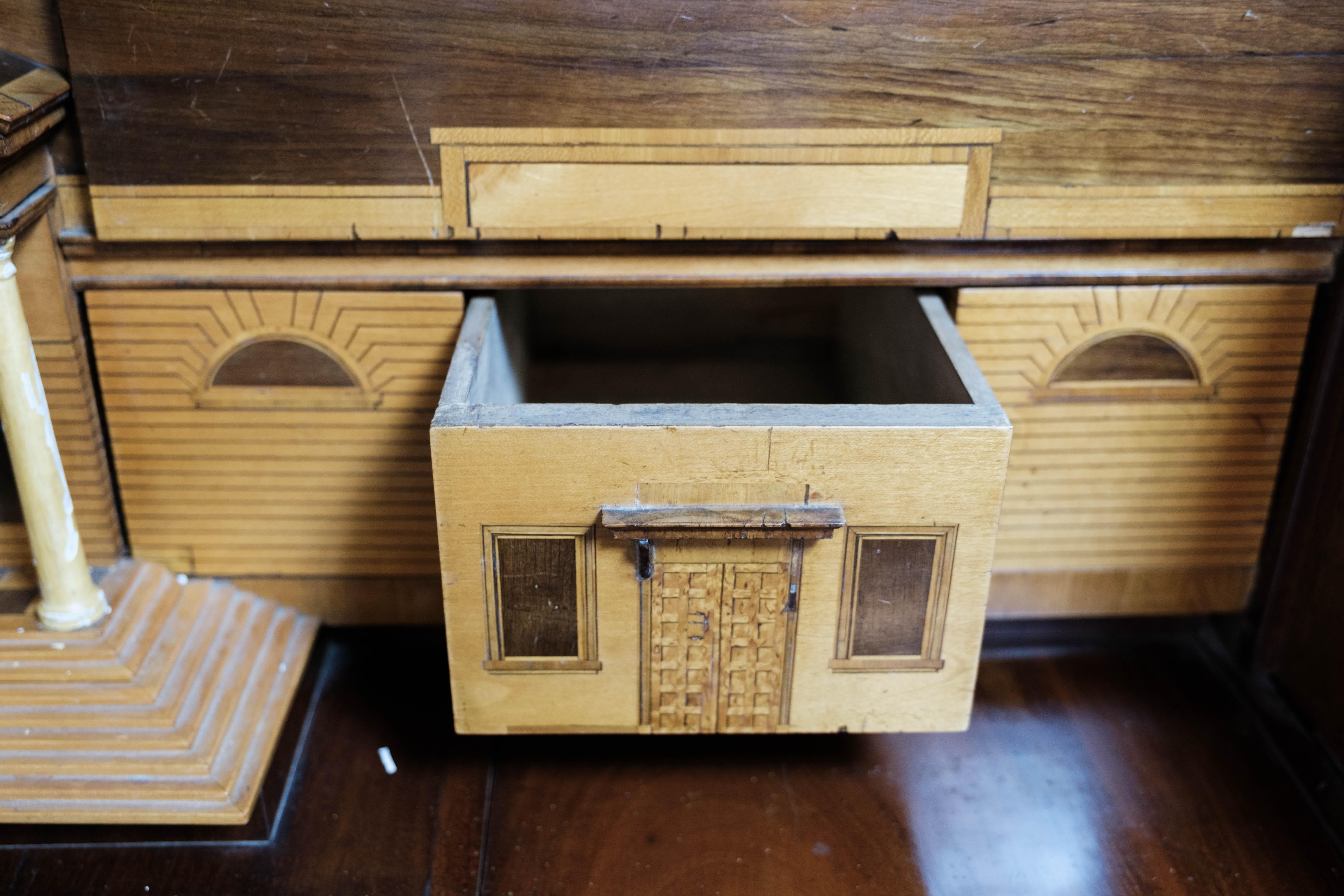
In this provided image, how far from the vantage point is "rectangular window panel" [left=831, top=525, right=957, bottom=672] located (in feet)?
2.81

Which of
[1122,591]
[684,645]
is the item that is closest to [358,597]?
[684,645]

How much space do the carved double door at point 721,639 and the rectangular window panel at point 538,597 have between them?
0.06m

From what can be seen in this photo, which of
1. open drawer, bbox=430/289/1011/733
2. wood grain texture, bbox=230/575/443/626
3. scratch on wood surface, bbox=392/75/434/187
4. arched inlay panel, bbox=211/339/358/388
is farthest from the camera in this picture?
wood grain texture, bbox=230/575/443/626

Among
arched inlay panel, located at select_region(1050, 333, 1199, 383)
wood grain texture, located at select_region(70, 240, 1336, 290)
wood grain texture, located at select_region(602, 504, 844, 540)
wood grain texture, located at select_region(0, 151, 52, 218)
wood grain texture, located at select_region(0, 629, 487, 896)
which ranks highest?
wood grain texture, located at select_region(0, 151, 52, 218)

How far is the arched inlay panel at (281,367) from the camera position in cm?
103

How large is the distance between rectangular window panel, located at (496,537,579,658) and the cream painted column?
0.40m

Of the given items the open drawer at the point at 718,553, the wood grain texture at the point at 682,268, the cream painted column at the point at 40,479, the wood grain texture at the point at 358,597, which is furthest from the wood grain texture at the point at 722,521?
the cream painted column at the point at 40,479

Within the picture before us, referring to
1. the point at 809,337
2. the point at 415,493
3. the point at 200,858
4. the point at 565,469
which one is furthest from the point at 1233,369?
the point at 200,858

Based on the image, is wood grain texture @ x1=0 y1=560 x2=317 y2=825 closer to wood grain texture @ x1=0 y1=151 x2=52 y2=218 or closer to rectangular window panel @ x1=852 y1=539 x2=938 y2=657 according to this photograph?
wood grain texture @ x1=0 y1=151 x2=52 y2=218

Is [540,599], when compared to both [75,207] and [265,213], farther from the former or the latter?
[75,207]

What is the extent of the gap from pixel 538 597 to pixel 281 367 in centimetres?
35

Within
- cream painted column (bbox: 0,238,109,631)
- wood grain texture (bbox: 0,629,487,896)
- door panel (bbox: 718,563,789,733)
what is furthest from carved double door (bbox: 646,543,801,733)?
cream painted column (bbox: 0,238,109,631)

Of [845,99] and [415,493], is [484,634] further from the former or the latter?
[845,99]

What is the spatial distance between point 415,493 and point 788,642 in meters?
0.40
